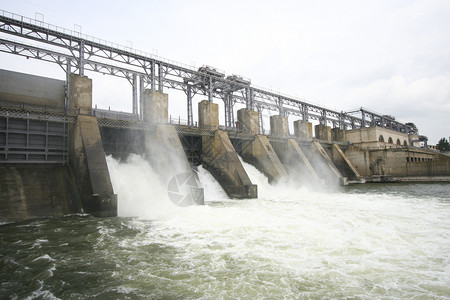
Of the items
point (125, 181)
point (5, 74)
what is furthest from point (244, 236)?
point (5, 74)

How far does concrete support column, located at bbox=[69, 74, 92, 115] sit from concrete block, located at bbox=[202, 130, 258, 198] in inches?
341

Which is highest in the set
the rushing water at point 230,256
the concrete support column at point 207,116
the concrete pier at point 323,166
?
the concrete support column at point 207,116

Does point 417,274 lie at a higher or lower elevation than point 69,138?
lower

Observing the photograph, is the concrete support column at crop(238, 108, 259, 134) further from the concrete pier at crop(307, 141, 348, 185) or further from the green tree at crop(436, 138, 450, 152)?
the green tree at crop(436, 138, 450, 152)

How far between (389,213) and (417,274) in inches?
274

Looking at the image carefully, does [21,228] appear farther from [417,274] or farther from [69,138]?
[417,274]

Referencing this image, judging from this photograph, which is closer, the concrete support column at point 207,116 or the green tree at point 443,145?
the concrete support column at point 207,116

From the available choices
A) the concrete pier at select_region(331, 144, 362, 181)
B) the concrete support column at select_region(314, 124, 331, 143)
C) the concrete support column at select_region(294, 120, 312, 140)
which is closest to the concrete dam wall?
the concrete support column at select_region(294, 120, 312, 140)

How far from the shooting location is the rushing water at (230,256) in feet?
14.8

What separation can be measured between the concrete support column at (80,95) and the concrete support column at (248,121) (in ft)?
48.6

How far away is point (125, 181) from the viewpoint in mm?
14711

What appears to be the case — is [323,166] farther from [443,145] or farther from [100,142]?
[443,145]

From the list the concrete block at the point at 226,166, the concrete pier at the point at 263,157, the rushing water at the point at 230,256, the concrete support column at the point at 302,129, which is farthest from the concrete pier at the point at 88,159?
the concrete support column at the point at 302,129

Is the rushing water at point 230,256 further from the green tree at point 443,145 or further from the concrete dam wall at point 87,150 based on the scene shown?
the green tree at point 443,145
